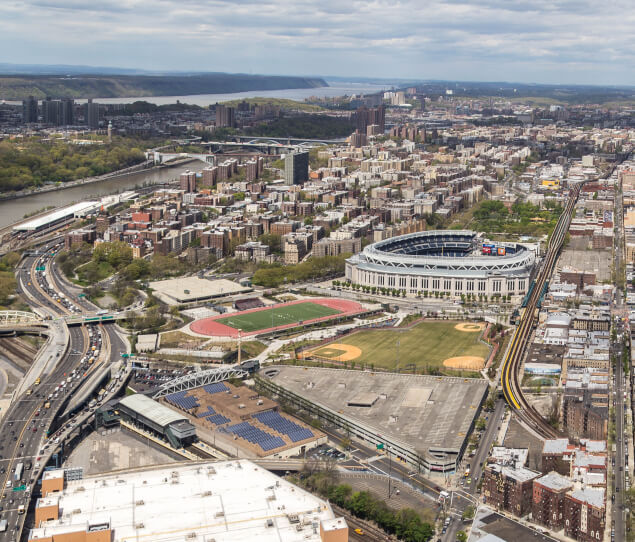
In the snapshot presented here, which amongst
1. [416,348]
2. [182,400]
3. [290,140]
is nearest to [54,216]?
[416,348]

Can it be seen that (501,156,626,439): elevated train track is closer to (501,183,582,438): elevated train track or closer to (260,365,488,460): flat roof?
(501,183,582,438): elevated train track

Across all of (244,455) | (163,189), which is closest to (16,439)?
(244,455)

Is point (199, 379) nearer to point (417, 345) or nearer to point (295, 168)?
point (417, 345)

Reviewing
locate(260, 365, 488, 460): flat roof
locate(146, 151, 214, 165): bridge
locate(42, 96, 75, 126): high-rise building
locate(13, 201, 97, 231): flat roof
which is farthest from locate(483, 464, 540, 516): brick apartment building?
locate(42, 96, 75, 126): high-rise building

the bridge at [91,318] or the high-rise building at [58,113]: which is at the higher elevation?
the high-rise building at [58,113]

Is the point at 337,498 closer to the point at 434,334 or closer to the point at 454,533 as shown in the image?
the point at 454,533

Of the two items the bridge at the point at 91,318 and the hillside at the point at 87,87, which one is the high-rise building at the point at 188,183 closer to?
the bridge at the point at 91,318

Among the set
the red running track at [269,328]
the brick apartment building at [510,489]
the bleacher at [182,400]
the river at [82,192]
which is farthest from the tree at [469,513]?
the river at [82,192]
